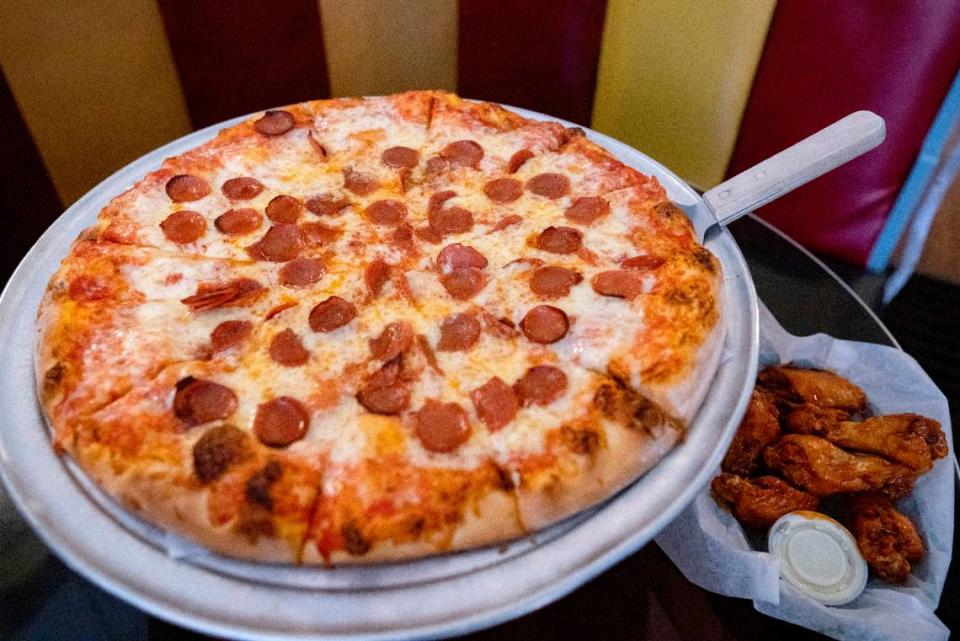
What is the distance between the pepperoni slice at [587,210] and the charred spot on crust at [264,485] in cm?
100

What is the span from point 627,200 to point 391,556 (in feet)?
3.69

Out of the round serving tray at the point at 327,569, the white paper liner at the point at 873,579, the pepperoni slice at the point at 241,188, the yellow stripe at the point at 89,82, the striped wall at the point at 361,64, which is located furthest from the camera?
the striped wall at the point at 361,64

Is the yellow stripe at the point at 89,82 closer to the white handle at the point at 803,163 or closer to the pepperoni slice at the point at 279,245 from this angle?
the pepperoni slice at the point at 279,245

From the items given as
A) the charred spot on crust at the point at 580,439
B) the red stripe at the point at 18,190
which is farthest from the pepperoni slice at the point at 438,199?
the red stripe at the point at 18,190

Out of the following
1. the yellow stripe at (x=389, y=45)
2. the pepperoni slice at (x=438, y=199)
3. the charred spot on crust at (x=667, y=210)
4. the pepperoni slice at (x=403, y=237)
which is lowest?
the yellow stripe at (x=389, y=45)

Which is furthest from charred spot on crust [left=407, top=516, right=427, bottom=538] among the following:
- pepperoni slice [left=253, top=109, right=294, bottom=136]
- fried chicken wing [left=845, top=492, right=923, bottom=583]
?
pepperoni slice [left=253, top=109, right=294, bottom=136]

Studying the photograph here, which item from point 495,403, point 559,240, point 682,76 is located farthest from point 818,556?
point 682,76

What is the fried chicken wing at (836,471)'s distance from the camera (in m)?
1.76

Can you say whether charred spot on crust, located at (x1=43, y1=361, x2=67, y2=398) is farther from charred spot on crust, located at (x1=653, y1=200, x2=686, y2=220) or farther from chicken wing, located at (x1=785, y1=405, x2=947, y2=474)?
chicken wing, located at (x1=785, y1=405, x2=947, y2=474)

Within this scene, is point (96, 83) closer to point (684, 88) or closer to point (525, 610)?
point (684, 88)

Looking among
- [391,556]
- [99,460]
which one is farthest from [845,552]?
[99,460]

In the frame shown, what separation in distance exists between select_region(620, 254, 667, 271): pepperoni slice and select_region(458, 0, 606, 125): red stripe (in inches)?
60.8

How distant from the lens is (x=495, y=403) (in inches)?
59.8

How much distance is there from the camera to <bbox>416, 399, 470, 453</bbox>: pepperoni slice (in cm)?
145
